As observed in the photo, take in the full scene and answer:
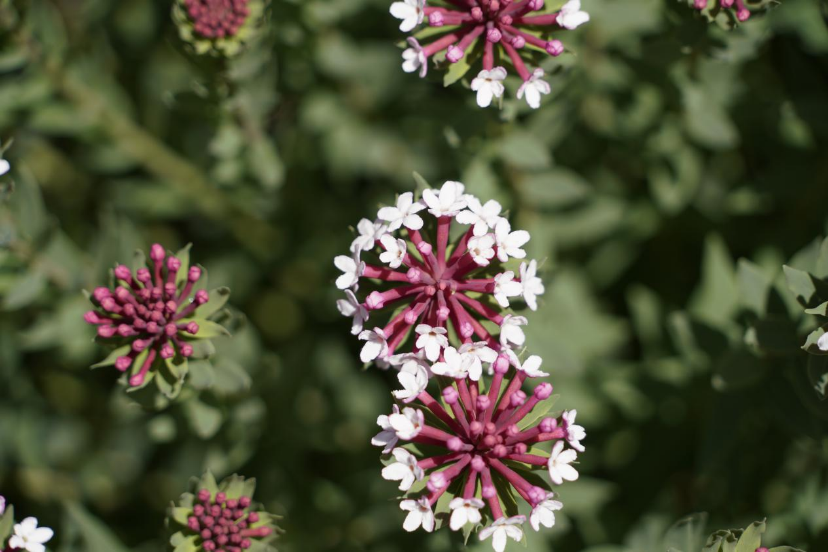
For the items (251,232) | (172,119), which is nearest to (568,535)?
(251,232)

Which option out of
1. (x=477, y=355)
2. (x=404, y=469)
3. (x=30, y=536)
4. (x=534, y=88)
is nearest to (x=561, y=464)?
(x=477, y=355)

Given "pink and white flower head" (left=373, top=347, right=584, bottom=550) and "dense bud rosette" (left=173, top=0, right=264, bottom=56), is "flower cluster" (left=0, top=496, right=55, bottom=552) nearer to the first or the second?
"pink and white flower head" (left=373, top=347, right=584, bottom=550)

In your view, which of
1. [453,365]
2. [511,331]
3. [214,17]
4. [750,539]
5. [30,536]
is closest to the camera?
[453,365]

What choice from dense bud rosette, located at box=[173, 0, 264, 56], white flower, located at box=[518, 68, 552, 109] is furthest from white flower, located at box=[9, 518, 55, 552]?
white flower, located at box=[518, 68, 552, 109]

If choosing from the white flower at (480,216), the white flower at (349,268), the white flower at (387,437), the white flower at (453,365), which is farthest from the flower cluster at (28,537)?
the white flower at (480,216)

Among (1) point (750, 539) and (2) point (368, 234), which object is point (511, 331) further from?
(1) point (750, 539)

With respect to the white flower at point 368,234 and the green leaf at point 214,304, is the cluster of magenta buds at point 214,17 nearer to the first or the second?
the green leaf at point 214,304

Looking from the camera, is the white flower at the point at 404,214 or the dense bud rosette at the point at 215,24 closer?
the white flower at the point at 404,214
